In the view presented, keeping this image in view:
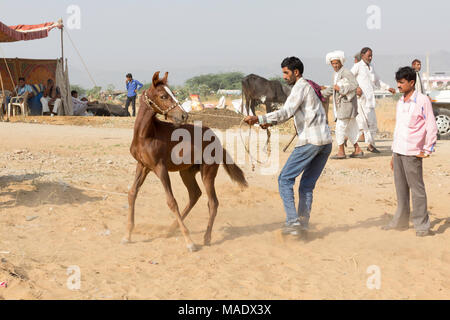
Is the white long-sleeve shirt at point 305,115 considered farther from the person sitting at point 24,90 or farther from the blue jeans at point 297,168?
the person sitting at point 24,90

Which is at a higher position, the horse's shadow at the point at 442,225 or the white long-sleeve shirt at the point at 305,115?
the white long-sleeve shirt at the point at 305,115

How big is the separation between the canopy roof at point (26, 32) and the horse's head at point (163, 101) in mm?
12973

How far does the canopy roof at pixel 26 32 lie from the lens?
16.9 metres

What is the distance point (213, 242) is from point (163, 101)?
1.69m

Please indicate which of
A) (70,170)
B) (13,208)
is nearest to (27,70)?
(70,170)

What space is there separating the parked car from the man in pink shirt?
9669 mm

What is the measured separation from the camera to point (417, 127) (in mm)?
5980

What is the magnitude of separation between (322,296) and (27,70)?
1784 centimetres

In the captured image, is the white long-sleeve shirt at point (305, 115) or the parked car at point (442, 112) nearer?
the white long-sleeve shirt at point (305, 115)

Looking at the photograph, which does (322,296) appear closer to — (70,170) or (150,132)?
(150,132)

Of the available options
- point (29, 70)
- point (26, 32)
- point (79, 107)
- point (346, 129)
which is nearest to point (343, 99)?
point (346, 129)

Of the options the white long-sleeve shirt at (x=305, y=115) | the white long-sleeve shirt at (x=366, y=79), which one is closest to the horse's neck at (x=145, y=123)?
the white long-sleeve shirt at (x=305, y=115)

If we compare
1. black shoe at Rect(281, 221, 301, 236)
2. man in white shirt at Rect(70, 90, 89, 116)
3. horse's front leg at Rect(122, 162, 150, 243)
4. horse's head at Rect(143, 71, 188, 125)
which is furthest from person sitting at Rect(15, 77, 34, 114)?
black shoe at Rect(281, 221, 301, 236)

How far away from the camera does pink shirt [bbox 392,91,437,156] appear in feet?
19.4
